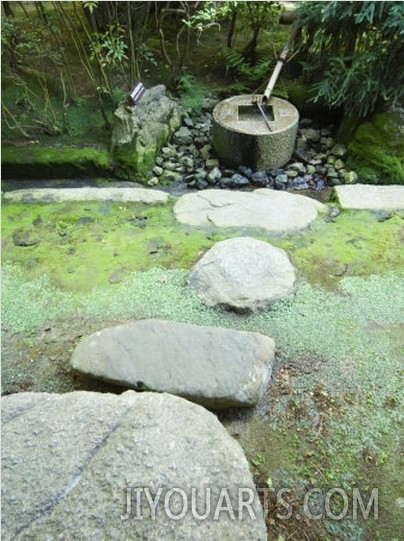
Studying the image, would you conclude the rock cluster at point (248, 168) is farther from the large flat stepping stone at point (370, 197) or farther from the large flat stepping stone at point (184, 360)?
the large flat stepping stone at point (184, 360)

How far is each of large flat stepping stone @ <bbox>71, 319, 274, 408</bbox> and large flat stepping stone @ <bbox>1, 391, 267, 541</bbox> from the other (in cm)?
23

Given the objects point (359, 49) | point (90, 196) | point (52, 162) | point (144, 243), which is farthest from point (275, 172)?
point (52, 162)

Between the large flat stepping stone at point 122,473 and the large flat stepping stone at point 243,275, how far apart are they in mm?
841

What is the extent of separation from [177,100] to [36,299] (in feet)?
12.3

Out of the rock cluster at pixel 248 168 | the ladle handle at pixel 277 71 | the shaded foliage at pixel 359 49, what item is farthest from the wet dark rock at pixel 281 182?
the ladle handle at pixel 277 71

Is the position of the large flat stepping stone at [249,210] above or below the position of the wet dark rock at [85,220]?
above

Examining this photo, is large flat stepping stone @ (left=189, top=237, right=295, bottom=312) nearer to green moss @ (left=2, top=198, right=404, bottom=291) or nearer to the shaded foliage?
green moss @ (left=2, top=198, right=404, bottom=291)

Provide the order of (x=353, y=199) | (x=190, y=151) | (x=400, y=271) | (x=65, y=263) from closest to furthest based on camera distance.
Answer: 1. (x=400, y=271)
2. (x=65, y=263)
3. (x=353, y=199)
4. (x=190, y=151)

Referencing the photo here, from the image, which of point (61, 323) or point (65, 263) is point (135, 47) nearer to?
point (65, 263)

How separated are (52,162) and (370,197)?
3073 mm

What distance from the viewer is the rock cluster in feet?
15.5

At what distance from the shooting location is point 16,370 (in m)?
2.37

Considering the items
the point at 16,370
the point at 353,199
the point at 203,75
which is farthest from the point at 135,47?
the point at 16,370

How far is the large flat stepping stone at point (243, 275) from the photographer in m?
2.58
